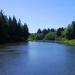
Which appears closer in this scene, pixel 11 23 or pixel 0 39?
pixel 0 39

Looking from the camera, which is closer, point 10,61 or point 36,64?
point 36,64

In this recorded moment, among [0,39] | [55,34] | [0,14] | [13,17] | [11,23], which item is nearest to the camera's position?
[0,39]

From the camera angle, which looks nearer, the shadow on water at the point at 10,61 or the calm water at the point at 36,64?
the calm water at the point at 36,64

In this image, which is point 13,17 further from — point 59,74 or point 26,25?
point 59,74

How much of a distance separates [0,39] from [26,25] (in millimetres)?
64111

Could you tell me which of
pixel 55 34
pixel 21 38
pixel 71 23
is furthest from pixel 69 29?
pixel 55 34

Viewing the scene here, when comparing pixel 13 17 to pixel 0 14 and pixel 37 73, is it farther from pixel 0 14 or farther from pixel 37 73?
pixel 37 73

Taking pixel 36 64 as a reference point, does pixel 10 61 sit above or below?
above

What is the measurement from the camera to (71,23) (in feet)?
434

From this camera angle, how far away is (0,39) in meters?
89.0

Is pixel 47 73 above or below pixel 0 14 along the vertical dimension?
below

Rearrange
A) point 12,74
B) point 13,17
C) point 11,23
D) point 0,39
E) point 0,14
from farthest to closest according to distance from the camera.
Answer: point 13,17
point 11,23
point 0,14
point 0,39
point 12,74

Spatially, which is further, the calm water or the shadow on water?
the shadow on water

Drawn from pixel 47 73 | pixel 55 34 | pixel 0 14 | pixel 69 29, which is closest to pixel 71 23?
pixel 69 29
